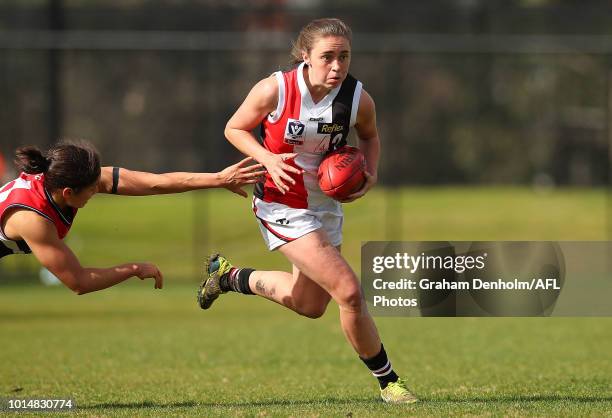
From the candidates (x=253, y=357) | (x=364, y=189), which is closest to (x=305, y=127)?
(x=364, y=189)

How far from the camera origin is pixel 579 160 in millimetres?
22906

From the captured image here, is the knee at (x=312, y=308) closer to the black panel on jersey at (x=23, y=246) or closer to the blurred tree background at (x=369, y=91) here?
the black panel on jersey at (x=23, y=246)

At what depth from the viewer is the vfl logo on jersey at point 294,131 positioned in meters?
6.02

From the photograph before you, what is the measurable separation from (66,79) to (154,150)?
2.15 m

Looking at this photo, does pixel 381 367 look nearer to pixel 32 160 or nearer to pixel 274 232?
pixel 274 232

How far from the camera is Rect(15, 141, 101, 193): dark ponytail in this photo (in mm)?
5570

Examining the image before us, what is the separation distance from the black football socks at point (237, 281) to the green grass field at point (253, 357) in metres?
0.65

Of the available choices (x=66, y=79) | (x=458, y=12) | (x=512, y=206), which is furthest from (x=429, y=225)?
(x=66, y=79)

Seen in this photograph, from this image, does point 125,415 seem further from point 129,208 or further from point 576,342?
point 129,208

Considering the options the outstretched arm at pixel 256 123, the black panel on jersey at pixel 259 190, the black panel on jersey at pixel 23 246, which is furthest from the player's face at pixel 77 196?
the black panel on jersey at pixel 259 190

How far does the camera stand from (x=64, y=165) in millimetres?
5586

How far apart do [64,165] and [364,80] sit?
15213mm

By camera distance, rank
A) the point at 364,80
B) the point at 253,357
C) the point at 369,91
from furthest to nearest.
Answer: the point at 364,80
the point at 369,91
the point at 253,357

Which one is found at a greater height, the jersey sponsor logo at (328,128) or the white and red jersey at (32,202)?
the jersey sponsor logo at (328,128)
